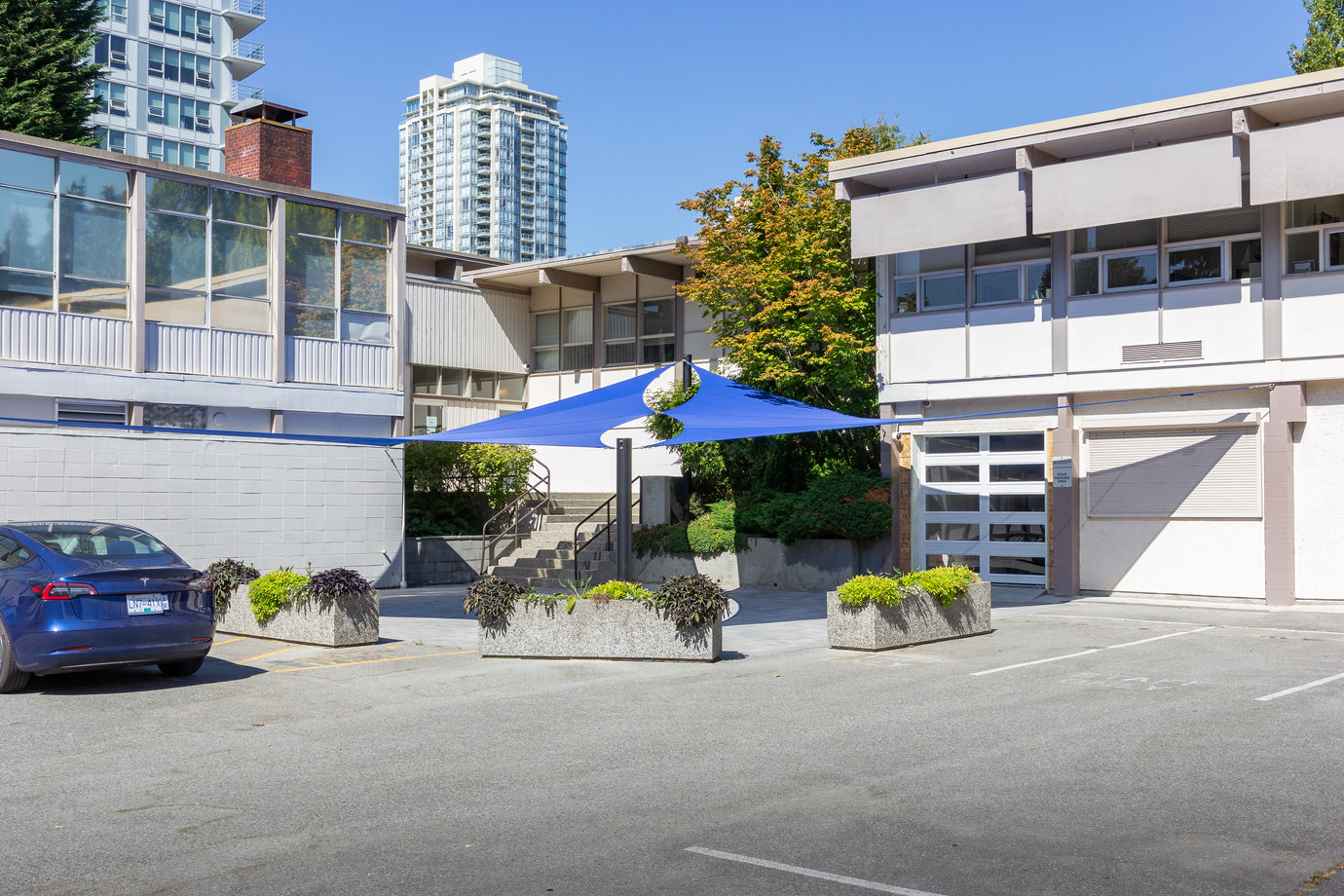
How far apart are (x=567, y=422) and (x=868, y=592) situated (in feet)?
17.2

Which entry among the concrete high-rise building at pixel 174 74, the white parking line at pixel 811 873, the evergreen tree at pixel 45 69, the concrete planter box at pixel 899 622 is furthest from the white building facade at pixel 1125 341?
the concrete high-rise building at pixel 174 74

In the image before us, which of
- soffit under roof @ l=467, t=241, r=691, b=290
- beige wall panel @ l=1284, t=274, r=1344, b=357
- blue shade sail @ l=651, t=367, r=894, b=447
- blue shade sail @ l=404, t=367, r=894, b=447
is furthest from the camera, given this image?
soffit under roof @ l=467, t=241, r=691, b=290

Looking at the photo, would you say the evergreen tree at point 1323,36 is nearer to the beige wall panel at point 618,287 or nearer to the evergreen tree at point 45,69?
the beige wall panel at point 618,287

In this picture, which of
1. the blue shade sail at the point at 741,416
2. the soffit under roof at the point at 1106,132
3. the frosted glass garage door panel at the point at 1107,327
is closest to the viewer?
the blue shade sail at the point at 741,416

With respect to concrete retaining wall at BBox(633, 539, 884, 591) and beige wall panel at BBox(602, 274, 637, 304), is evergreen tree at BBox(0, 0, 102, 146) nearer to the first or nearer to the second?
beige wall panel at BBox(602, 274, 637, 304)

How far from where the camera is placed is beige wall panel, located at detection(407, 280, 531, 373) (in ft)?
90.4

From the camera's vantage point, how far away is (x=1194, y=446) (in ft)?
60.5

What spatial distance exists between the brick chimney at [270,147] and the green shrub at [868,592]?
13.5 m

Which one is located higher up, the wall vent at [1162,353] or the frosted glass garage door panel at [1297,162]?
the frosted glass garage door panel at [1297,162]

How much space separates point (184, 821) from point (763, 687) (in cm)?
538

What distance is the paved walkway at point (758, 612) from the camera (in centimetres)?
1384

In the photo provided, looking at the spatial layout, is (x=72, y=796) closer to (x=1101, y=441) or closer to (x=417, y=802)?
(x=417, y=802)

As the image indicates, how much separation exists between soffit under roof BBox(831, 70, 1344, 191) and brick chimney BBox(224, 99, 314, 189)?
9495 mm

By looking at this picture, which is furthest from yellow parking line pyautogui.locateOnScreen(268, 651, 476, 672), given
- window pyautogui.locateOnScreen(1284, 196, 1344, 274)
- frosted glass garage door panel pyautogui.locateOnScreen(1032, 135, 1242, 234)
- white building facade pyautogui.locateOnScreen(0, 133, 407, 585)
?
window pyautogui.locateOnScreen(1284, 196, 1344, 274)
